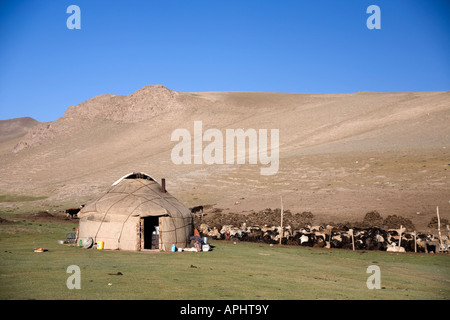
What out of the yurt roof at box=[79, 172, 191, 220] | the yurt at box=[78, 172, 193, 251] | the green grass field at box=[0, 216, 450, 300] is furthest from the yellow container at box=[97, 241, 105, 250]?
the yurt roof at box=[79, 172, 191, 220]

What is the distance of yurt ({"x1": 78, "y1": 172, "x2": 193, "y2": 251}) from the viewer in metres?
20.6

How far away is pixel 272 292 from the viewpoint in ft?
40.6

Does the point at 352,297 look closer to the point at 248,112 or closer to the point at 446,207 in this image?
the point at 446,207

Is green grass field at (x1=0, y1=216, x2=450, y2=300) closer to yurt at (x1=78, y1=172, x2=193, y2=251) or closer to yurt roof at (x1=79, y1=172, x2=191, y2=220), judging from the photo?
yurt at (x1=78, y1=172, x2=193, y2=251)

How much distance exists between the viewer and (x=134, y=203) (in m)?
21.2

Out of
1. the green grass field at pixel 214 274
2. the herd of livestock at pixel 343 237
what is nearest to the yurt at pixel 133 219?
the green grass field at pixel 214 274

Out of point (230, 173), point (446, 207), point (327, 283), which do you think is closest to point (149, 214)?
point (327, 283)

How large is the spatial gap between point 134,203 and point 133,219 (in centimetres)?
81

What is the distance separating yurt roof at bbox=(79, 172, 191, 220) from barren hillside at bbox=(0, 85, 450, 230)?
13.6 meters

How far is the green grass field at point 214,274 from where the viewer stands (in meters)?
11.6

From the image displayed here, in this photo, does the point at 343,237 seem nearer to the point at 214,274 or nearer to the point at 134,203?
the point at 134,203

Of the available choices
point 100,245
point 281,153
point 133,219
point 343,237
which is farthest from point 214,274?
point 281,153

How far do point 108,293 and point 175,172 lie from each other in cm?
4384

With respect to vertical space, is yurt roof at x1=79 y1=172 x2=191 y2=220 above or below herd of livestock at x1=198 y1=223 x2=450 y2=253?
above
